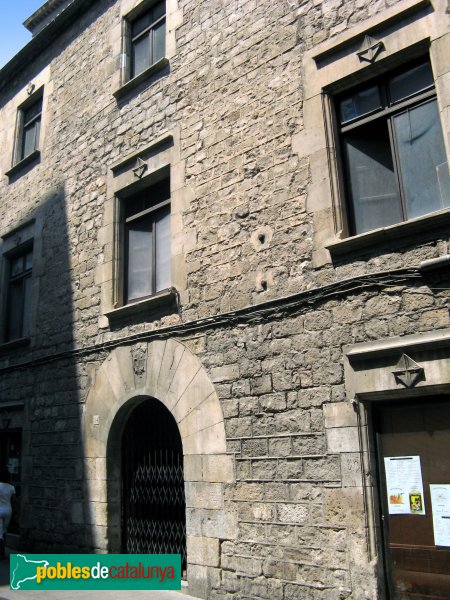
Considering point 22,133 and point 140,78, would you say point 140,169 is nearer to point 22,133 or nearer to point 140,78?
point 140,78

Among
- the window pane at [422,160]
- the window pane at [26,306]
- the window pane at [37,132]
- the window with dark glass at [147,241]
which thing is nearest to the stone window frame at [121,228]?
the window with dark glass at [147,241]

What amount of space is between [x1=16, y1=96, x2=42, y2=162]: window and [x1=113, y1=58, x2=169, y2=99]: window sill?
325 cm

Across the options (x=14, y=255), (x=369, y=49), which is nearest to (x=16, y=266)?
(x=14, y=255)

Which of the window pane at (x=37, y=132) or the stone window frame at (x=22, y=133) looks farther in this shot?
the window pane at (x=37, y=132)

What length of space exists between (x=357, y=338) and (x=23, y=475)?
6627mm

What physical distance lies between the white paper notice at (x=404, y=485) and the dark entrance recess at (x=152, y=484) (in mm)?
2904

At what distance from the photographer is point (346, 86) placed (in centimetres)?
607

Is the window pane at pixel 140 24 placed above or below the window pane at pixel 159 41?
above

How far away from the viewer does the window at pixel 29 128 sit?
38.4ft

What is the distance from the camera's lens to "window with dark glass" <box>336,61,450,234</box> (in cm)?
540

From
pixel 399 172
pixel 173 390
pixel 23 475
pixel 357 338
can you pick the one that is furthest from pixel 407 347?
pixel 23 475

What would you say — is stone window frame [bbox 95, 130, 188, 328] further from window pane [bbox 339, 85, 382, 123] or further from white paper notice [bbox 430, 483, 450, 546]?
white paper notice [bbox 430, 483, 450, 546]

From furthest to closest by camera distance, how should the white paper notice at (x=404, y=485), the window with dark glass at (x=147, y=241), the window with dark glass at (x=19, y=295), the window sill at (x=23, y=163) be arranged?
the window sill at (x=23, y=163) → the window with dark glass at (x=19, y=295) → the window with dark glass at (x=147, y=241) → the white paper notice at (x=404, y=485)

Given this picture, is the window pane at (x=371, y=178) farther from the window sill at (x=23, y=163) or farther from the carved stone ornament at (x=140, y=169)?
the window sill at (x=23, y=163)
